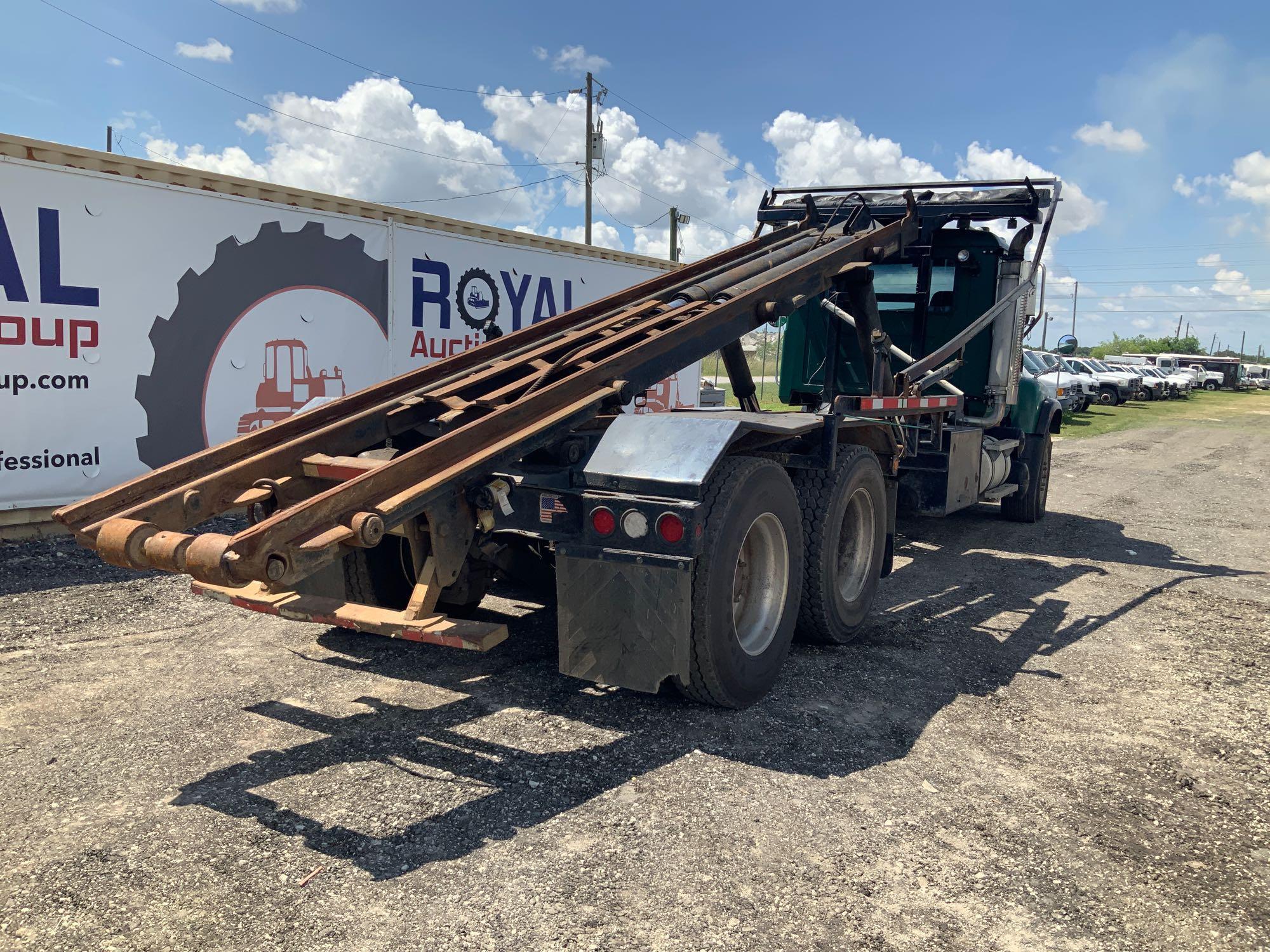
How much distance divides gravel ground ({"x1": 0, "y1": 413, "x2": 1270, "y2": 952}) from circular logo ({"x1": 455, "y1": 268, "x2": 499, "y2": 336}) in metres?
5.54

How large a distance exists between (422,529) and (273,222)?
6.27 metres

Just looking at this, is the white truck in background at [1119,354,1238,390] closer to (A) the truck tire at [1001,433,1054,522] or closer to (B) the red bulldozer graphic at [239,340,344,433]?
(A) the truck tire at [1001,433,1054,522]

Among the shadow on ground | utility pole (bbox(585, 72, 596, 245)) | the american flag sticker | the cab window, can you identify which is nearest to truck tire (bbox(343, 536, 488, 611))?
the shadow on ground

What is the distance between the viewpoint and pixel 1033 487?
10.4 meters

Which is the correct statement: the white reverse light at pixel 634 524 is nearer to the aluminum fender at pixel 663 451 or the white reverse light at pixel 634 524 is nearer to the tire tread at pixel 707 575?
the aluminum fender at pixel 663 451

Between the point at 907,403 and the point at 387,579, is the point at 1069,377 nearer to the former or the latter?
the point at 907,403

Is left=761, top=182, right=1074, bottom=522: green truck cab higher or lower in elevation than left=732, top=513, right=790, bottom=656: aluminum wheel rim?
higher

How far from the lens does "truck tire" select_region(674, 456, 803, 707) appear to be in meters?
4.16

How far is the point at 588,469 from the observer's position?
414cm

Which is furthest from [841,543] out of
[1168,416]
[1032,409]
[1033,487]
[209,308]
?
[1168,416]

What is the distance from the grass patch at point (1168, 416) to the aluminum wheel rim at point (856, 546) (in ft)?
64.4

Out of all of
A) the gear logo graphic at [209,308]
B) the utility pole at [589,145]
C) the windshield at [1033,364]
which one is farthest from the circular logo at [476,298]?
the utility pole at [589,145]

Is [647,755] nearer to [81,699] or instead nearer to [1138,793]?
[1138,793]

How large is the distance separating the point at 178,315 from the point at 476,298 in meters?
3.57
